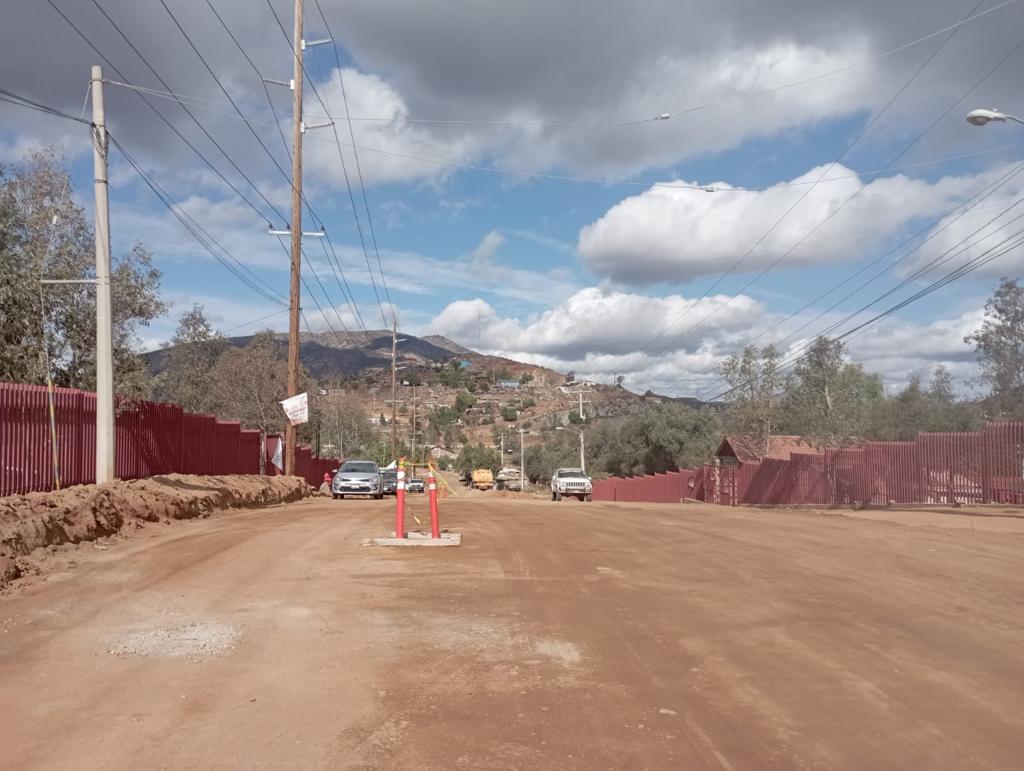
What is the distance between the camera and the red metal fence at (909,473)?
2770 cm

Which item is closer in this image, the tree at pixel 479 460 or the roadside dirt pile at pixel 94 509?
the roadside dirt pile at pixel 94 509

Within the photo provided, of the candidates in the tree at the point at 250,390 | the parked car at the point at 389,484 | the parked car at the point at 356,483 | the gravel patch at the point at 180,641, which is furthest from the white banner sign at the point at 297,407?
the gravel patch at the point at 180,641

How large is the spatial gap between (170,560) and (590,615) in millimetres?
5846

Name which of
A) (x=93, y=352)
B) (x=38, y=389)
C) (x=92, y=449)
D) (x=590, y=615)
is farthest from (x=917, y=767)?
(x=93, y=352)

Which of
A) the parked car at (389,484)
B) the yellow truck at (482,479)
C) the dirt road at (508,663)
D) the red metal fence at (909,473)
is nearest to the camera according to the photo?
the dirt road at (508,663)

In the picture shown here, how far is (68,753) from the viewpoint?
4.82 metres

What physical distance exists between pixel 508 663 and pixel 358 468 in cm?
2843

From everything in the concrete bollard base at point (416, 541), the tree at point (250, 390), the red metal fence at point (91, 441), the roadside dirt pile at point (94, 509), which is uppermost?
the tree at point (250, 390)

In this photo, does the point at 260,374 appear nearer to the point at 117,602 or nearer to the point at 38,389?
the point at 38,389

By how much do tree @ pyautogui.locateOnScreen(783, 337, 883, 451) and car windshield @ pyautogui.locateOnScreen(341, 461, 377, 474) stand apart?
25.3 m

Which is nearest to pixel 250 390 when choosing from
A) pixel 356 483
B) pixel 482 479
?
pixel 356 483

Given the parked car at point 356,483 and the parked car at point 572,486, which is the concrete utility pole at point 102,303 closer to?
the parked car at point 356,483

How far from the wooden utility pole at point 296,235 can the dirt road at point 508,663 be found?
18.5 m

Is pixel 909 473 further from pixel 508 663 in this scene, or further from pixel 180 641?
pixel 180 641
